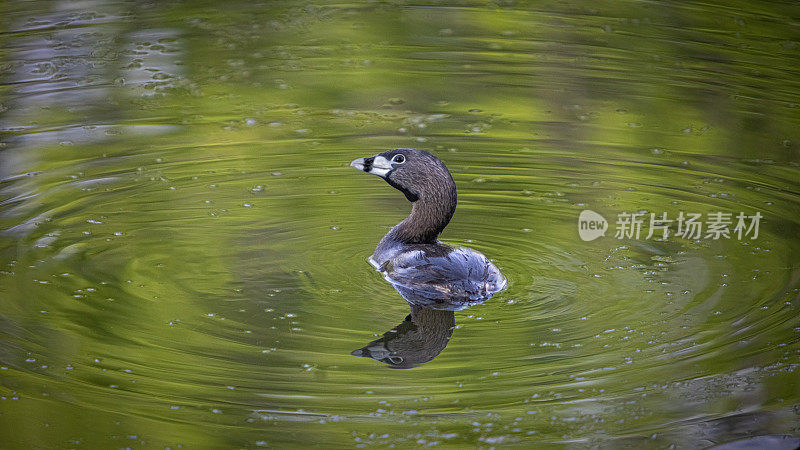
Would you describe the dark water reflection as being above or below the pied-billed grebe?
below

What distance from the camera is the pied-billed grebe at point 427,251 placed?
5953 mm

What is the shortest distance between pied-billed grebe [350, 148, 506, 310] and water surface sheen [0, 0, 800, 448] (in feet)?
0.59

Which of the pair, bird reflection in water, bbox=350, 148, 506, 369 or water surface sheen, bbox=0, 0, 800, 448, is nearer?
water surface sheen, bbox=0, 0, 800, 448

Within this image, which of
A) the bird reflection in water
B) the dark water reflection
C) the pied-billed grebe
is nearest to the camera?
the dark water reflection

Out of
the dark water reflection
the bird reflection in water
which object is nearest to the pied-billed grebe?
the bird reflection in water

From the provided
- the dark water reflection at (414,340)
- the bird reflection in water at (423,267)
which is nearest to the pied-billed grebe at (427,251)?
the bird reflection in water at (423,267)

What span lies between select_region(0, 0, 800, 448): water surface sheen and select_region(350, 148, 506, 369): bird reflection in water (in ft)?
0.38

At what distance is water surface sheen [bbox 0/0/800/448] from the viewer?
477 centimetres

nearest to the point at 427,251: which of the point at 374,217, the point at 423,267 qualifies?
the point at 423,267

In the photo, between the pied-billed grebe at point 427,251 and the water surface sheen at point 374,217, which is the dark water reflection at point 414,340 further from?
the pied-billed grebe at point 427,251

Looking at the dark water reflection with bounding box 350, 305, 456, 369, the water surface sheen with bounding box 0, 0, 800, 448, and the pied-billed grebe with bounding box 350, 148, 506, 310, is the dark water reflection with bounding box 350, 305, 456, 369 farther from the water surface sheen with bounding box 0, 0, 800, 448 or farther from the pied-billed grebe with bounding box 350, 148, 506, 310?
the pied-billed grebe with bounding box 350, 148, 506, 310

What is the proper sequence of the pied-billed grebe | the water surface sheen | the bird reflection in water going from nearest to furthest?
the water surface sheen
the bird reflection in water
the pied-billed grebe

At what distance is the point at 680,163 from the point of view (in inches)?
321

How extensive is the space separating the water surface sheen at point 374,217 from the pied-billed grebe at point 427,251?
0.59ft
